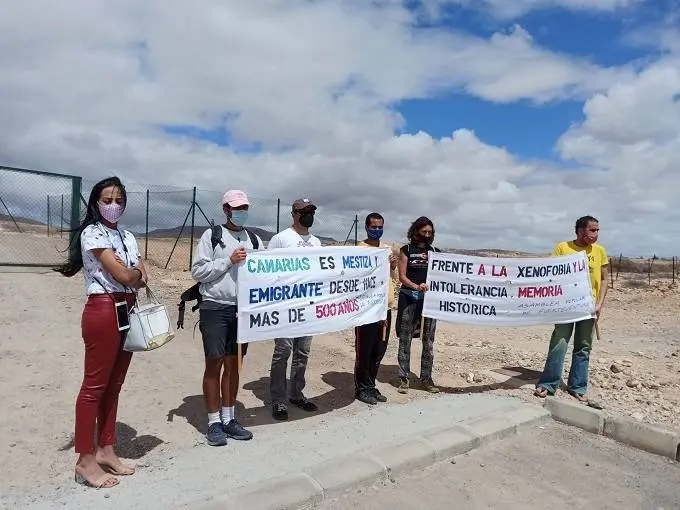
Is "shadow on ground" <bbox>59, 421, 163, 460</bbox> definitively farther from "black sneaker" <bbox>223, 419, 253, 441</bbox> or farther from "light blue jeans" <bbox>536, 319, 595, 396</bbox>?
"light blue jeans" <bbox>536, 319, 595, 396</bbox>

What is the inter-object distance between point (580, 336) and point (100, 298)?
5171mm

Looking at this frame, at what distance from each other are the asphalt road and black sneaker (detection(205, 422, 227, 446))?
110 cm

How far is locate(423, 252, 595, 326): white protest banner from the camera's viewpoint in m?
6.20

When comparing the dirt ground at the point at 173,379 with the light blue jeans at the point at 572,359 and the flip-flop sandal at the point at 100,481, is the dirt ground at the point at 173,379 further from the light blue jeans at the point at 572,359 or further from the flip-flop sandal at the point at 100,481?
the light blue jeans at the point at 572,359

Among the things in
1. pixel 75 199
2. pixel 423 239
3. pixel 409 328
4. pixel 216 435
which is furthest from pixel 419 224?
pixel 75 199

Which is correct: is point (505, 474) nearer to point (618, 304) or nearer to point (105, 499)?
point (105, 499)

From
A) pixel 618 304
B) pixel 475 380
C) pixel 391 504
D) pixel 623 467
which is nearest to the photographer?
pixel 391 504

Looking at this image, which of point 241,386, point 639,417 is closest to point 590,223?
point 639,417

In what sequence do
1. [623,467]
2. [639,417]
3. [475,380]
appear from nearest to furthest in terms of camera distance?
[623,467] < [639,417] < [475,380]

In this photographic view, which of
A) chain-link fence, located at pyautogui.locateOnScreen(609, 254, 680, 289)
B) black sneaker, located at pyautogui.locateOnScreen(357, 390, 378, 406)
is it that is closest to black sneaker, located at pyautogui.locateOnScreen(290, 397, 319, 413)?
black sneaker, located at pyautogui.locateOnScreen(357, 390, 378, 406)

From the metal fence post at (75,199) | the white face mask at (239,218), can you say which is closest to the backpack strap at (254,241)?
the white face mask at (239,218)

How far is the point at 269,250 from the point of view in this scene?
4797mm

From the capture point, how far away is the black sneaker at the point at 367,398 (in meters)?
5.66

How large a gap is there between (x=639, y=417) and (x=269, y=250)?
13.6 ft
